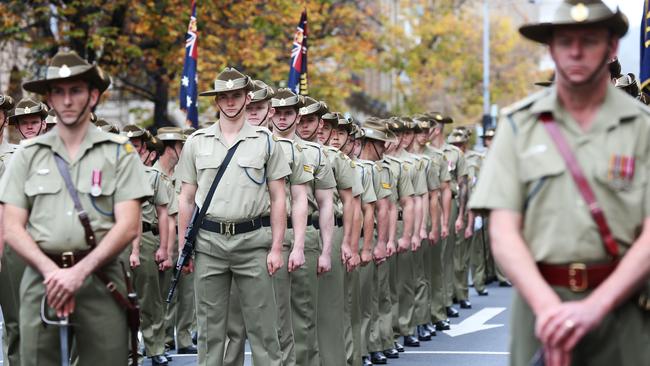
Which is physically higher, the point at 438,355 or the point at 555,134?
the point at 555,134

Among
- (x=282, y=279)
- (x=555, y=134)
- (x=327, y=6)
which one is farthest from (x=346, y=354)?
(x=327, y=6)

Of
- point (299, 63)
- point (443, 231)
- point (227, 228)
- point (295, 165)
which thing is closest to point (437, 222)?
point (443, 231)

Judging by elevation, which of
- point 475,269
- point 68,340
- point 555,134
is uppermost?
point 555,134

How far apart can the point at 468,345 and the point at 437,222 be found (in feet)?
7.93

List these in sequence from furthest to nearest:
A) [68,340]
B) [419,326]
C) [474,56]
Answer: [474,56], [419,326], [68,340]

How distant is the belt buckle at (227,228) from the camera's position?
33.3 feet

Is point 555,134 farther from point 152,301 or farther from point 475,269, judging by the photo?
point 475,269

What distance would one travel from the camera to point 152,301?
14.5 m

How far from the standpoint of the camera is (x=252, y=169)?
1024 centimetres

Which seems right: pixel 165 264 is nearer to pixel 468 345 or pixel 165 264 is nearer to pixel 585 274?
pixel 468 345

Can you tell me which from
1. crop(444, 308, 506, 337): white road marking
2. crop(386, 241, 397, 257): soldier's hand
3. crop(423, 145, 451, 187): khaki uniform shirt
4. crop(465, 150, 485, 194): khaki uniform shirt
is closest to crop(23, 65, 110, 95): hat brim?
crop(386, 241, 397, 257): soldier's hand

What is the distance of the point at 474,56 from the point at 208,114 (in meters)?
26.1

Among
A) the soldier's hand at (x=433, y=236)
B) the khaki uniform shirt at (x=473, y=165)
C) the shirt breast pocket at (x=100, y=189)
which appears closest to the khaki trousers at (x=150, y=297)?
the soldier's hand at (x=433, y=236)

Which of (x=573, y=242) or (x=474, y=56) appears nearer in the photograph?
(x=573, y=242)
